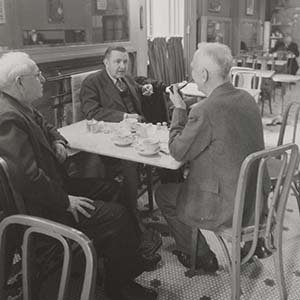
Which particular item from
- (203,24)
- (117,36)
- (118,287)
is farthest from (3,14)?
(203,24)

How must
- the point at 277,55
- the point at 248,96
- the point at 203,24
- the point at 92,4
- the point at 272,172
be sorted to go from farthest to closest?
the point at 277,55, the point at 203,24, the point at 92,4, the point at 272,172, the point at 248,96

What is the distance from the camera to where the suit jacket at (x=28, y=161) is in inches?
68.3

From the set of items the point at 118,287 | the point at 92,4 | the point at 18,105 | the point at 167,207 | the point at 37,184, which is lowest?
the point at 118,287

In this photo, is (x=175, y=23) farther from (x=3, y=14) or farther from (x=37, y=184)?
(x=37, y=184)

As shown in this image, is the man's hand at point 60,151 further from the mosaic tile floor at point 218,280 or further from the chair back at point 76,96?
the chair back at point 76,96

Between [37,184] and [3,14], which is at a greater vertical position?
[3,14]

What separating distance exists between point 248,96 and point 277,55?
22.6 feet

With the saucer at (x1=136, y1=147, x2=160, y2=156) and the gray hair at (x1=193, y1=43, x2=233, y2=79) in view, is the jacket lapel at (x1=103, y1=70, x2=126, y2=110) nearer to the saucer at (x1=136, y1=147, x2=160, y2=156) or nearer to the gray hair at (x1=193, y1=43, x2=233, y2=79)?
the saucer at (x1=136, y1=147, x2=160, y2=156)

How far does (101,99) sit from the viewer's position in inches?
126

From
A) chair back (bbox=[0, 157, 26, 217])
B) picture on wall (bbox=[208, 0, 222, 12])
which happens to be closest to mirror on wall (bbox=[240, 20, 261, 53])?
picture on wall (bbox=[208, 0, 222, 12])

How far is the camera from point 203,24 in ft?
22.6

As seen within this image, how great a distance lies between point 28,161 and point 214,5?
649cm

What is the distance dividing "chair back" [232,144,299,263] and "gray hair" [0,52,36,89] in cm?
111

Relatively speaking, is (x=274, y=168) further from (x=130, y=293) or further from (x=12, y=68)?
(x=12, y=68)
